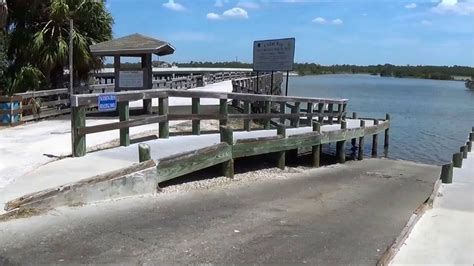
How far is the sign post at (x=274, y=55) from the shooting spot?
19516 millimetres

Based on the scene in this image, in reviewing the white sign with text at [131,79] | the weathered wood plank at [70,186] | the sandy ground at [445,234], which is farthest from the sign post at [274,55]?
the weathered wood plank at [70,186]

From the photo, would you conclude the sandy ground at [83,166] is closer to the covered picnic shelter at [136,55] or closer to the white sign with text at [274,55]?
the covered picnic shelter at [136,55]

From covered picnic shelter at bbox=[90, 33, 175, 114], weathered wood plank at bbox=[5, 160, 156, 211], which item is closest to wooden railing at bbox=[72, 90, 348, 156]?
weathered wood plank at bbox=[5, 160, 156, 211]

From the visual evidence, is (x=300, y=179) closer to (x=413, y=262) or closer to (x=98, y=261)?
(x=413, y=262)

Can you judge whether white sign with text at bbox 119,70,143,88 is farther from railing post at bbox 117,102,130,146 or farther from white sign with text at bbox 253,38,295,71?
white sign with text at bbox 253,38,295,71

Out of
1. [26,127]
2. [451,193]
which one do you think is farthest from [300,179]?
[26,127]

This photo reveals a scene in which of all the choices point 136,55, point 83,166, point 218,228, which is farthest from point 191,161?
point 136,55

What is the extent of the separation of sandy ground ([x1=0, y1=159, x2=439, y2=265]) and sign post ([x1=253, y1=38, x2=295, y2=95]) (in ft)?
33.0

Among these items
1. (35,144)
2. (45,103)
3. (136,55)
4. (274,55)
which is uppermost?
(274,55)

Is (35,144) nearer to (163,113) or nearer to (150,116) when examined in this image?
(150,116)

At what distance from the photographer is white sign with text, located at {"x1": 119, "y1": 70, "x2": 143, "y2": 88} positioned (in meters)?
15.7

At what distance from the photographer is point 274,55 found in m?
20.2

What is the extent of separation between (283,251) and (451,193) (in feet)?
13.7

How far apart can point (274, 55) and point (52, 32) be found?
8.39 meters
